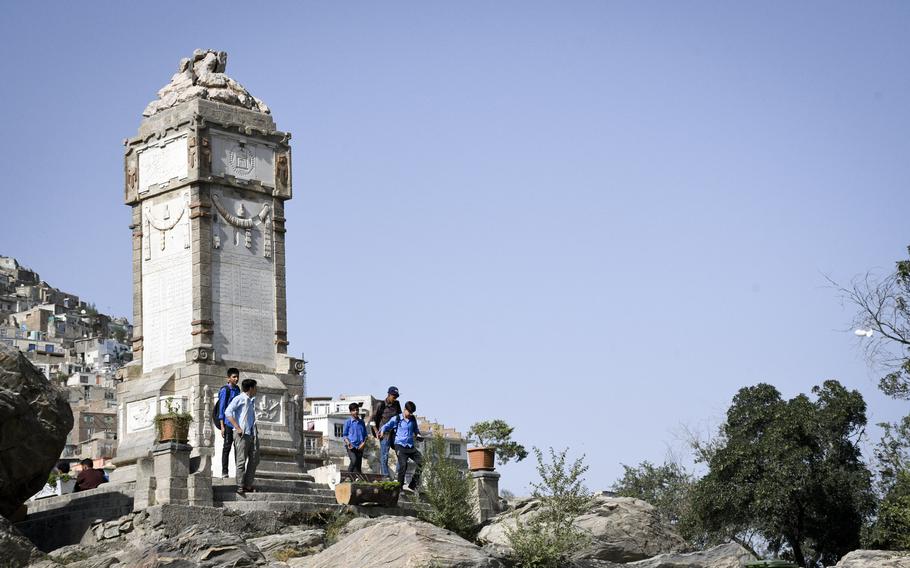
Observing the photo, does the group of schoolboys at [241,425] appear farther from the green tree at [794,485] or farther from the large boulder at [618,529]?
the green tree at [794,485]

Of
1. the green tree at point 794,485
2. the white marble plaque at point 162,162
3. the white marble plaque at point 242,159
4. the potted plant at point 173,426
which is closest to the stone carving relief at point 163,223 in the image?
the white marble plaque at point 162,162

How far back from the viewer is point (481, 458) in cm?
2533

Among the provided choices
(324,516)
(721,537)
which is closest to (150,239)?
(324,516)

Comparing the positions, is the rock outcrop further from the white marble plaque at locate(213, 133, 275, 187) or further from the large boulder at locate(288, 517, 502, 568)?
the large boulder at locate(288, 517, 502, 568)

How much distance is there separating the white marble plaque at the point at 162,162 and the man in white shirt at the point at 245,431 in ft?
23.5

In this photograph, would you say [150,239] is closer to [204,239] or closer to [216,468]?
[204,239]

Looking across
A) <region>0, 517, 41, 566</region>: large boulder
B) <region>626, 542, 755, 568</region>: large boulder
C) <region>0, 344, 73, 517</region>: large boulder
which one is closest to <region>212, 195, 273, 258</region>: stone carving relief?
<region>0, 344, 73, 517</region>: large boulder

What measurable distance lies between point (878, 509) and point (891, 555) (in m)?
13.9

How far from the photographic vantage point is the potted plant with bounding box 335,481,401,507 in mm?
23203

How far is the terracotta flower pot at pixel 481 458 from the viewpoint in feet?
83.1

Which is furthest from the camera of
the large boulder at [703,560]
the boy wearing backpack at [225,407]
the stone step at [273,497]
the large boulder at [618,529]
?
the boy wearing backpack at [225,407]

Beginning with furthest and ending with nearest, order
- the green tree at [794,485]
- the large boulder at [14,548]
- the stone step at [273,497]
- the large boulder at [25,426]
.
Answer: the green tree at [794,485] < the stone step at [273,497] < the large boulder at [25,426] < the large boulder at [14,548]

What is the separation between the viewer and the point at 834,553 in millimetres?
39688

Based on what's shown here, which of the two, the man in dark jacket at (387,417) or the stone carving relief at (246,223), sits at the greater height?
the stone carving relief at (246,223)
